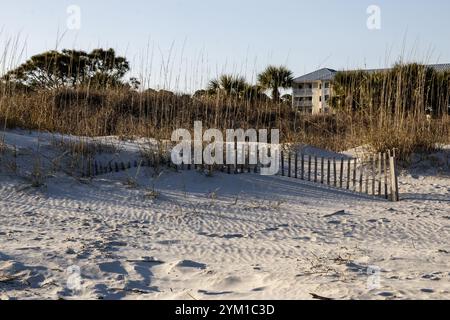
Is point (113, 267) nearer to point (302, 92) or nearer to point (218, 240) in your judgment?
point (218, 240)

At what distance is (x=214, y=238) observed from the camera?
16.2ft

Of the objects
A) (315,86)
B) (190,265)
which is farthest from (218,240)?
(315,86)

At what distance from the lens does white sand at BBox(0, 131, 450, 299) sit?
335 cm

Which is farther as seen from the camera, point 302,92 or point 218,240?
point 302,92

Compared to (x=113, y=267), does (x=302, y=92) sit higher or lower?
higher

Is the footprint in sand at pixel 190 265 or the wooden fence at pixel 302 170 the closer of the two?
the footprint in sand at pixel 190 265

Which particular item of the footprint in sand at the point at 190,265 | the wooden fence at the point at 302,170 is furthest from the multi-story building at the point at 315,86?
the footprint in sand at the point at 190,265

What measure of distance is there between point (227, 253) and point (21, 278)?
5.29 feet

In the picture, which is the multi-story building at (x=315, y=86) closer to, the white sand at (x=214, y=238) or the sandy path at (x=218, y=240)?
the white sand at (x=214, y=238)

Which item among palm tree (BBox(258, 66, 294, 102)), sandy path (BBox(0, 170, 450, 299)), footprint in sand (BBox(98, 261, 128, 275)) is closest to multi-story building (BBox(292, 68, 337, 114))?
palm tree (BBox(258, 66, 294, 102))

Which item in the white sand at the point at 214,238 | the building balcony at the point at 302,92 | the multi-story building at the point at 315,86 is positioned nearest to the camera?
the white sand at the point at 214,238

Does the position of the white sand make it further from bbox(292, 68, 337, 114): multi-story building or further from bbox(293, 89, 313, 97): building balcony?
bbox(293, 89, 313, 97): building balcony

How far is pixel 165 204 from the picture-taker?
20.9 ft

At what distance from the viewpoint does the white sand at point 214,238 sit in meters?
3.35
